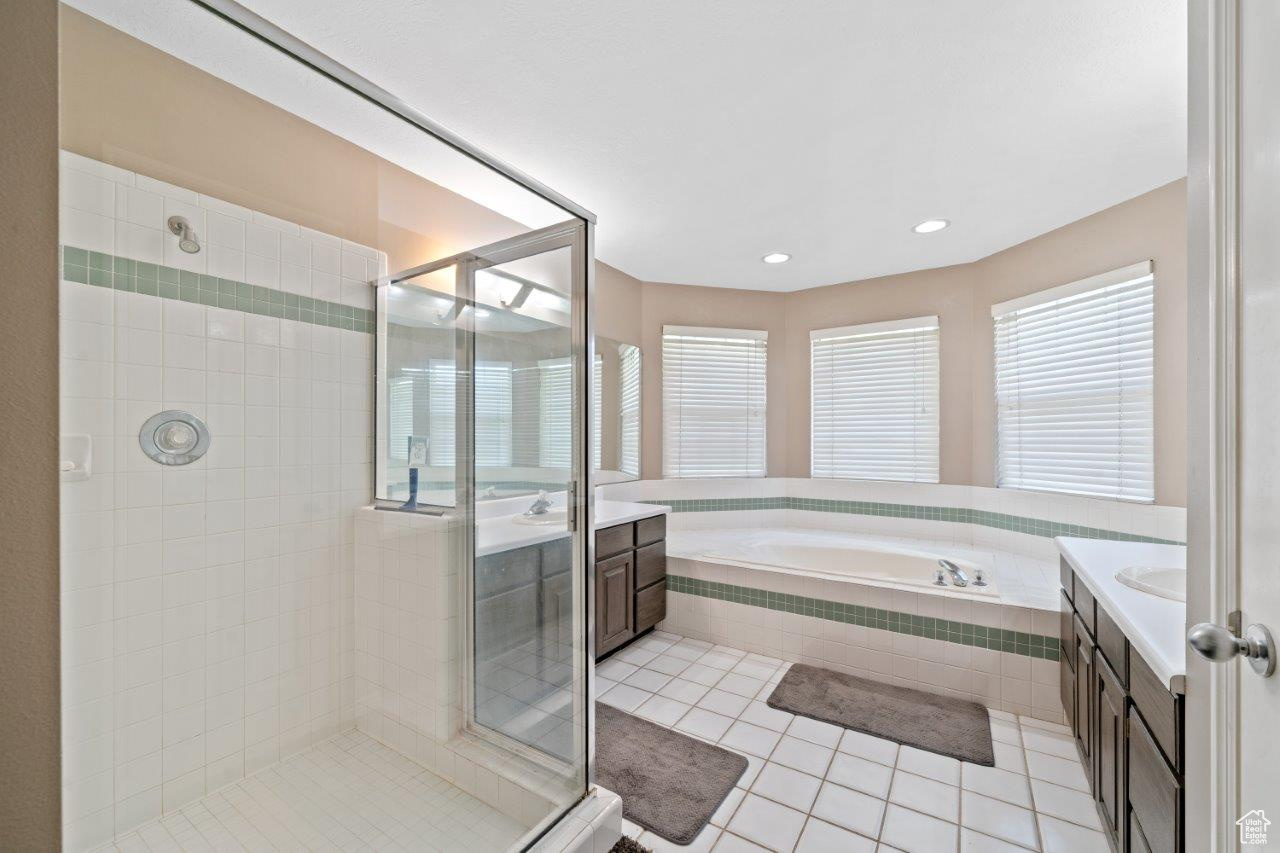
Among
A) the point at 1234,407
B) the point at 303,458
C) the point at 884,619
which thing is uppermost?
the point at 1234,407

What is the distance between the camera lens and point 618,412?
12.0ft

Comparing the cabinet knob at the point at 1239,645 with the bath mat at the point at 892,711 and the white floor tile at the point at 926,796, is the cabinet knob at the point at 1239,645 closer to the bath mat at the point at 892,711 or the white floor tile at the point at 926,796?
the white floor tile at the point at 926,796

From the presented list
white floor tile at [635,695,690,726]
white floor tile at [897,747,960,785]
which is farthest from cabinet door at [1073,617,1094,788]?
white floor tile at [635,695,690,726]

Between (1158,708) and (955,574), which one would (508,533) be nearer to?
(1158,708)

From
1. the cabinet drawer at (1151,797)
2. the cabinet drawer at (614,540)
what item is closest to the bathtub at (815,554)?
the cabinet drawer at (614,540)

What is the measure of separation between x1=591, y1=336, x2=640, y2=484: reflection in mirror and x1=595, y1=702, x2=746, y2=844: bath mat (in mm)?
1510

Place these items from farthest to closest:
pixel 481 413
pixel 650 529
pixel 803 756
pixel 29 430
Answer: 1. pixel 650 529
2. pixel 803 756
3. pixel 481 413
4. pixel 29 430

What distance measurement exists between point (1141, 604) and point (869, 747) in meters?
1.22

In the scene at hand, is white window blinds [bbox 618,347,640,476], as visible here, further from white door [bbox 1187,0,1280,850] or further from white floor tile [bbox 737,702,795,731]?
white door [bbox 1187,0,1280,850]

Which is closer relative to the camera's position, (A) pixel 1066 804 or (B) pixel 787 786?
(A) pixel 1066 804

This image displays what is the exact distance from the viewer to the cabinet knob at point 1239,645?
673mm

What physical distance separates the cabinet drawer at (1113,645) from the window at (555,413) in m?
1.62

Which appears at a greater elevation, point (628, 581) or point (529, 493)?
point (529, 493)

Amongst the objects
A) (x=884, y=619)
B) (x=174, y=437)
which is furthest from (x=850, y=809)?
(x=174, y=437)
